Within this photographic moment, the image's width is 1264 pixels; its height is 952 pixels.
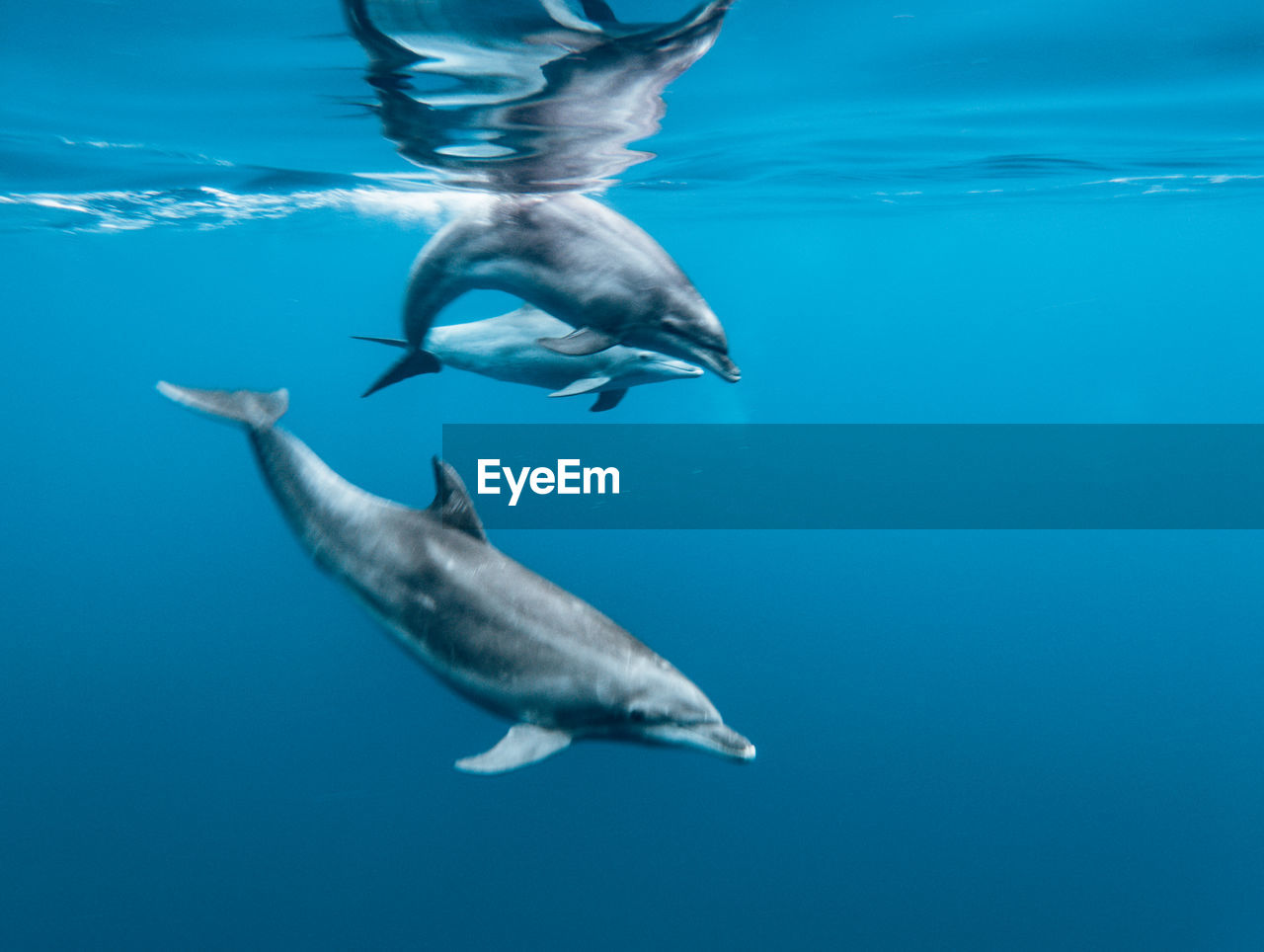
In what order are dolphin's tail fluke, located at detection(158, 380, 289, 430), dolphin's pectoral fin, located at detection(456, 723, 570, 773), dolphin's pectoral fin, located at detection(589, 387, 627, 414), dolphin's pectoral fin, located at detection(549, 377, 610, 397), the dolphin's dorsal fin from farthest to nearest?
dolphin's pectoral fin, located at detection(589, 387, 627, 414) < dolphin's pectoral fin, located at detection(549, 377, 610, 397) < dolphin's tail fluke, located at detection(158, 380, 289, 430) < the dolphin's dorsal fin < dolphin's pectoral fin, located at detection(456, 723, 570, 773)

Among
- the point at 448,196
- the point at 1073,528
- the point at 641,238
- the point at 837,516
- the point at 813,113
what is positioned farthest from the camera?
the point at 1073,528

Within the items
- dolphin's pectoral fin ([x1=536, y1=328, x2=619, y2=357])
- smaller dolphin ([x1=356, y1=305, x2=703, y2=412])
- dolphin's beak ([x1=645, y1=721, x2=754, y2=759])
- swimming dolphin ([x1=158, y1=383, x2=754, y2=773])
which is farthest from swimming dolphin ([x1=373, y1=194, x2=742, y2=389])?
dolphin's beak ([x1=645, y1=721, x2=754, y2=759])

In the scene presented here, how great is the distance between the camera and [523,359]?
7270 mm

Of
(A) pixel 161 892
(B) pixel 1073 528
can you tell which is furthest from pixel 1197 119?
(A) pixel 161 892

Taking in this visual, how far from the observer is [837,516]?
905 inches

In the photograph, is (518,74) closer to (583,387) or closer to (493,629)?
(583,387)

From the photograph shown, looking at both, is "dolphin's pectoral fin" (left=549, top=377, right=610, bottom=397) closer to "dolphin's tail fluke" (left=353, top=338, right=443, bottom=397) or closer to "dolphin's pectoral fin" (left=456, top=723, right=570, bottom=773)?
"dolphin's tail fluke" (left=353, top=338, right=443, bottom=397)

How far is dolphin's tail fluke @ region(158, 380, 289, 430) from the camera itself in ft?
18.2

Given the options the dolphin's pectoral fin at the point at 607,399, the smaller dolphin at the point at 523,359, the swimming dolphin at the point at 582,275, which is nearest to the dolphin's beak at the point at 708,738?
the swimming dolphin at the point at 582,275

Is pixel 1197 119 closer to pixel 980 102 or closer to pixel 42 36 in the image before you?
pixel 980 102

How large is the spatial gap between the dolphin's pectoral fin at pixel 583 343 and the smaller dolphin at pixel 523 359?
916 mm

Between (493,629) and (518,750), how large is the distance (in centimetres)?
71

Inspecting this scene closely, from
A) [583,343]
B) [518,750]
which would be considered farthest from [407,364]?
[518,750]

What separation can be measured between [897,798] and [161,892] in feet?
34.9
